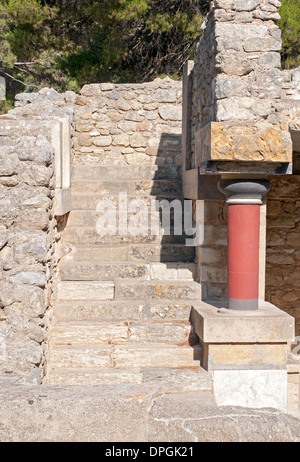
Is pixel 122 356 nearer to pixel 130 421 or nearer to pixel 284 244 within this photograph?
pixel 130 421

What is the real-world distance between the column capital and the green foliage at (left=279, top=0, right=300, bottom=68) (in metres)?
8.85

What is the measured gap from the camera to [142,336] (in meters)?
4.97

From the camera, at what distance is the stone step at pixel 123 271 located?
5.50 metres

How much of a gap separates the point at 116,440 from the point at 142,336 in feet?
9.15

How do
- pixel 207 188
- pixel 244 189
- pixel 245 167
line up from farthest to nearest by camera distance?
1. pixel 207 188
2. pixel 244 189
3. pixel 245 167

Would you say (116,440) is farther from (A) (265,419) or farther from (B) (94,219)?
(B) (94,219)

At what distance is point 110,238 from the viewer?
6.16 m

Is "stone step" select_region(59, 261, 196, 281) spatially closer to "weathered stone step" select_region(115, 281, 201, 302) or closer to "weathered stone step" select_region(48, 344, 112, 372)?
"weathered stone step" select_region(115, 281, 201, 302)

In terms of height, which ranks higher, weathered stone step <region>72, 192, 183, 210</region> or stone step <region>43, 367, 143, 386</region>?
weathered stone step <region>72, 192, 183, 210</region>

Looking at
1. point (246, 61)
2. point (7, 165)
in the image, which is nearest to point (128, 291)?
point (7, 165)

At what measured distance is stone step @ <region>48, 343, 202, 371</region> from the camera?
15.5 feet

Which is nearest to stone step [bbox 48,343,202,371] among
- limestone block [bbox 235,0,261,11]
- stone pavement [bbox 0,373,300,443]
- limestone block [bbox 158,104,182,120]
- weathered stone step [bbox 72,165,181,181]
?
stone pavement [bbox 0,373,300,443]

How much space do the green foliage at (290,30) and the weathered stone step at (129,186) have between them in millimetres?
7142

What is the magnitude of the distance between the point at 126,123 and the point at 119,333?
4496 millimetres
